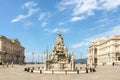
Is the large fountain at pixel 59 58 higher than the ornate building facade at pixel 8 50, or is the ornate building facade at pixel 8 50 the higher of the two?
the ornate building facade at pixel 8 50

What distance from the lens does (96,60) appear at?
Result: 19175cm

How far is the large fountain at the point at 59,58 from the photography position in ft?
190

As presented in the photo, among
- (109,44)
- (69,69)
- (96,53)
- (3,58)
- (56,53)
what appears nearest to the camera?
(69,69)

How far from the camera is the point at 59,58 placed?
6075cm

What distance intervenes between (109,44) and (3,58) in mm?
55758

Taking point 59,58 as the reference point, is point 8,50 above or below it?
above

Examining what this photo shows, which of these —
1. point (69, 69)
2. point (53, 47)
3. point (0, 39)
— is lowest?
point (69, 69)

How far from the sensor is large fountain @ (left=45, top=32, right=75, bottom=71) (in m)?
57.8

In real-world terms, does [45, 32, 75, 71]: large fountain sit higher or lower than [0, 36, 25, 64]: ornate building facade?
lower

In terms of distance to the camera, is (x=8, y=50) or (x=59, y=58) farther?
(x=8, y=50)

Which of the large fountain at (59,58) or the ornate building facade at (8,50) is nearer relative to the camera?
the large fountain at (59,58)

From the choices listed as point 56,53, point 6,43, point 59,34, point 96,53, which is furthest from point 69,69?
point 96,53

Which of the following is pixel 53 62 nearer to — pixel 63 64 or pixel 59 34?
pixel 63 64

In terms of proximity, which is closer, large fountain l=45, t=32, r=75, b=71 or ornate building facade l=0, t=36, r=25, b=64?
large fountain l=45, t=32, r=75, b=71
